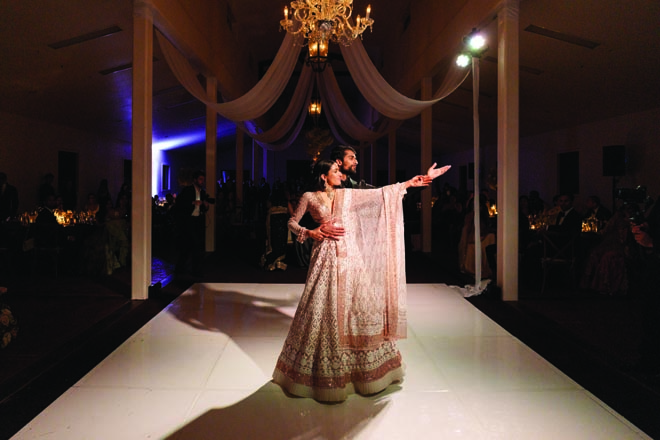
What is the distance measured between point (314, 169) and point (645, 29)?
5.18m

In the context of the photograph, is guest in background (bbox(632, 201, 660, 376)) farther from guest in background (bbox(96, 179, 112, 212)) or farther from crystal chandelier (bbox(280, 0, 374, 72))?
guest in background (bbox(96, 179, 112, 212))

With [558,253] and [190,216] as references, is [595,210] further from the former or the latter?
[190,216]

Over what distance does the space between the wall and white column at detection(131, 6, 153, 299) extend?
460 cm

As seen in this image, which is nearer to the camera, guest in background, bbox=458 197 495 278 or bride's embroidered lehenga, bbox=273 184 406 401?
bride's embroidered lehenga, bbox=273 184 406 401

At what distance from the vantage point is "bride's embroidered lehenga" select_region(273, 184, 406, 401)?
2.68 m

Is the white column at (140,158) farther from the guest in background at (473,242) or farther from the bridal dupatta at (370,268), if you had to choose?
the guest in background at (473,242)

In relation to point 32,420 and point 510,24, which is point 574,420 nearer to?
point 32,420

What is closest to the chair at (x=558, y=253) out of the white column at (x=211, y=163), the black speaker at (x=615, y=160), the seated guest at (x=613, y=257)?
the seated guest at (x=613, y=257)

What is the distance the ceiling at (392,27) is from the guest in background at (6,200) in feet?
5.33

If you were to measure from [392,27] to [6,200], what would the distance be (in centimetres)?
919

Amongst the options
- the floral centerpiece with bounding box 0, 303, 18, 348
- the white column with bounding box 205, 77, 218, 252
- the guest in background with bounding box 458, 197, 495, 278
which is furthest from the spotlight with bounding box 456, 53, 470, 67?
the white column with bounding box 205, 77, 218, 252

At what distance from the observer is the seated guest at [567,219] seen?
5598 mm

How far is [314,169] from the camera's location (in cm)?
294

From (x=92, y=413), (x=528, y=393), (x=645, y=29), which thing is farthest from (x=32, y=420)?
(x=645, y=29)
